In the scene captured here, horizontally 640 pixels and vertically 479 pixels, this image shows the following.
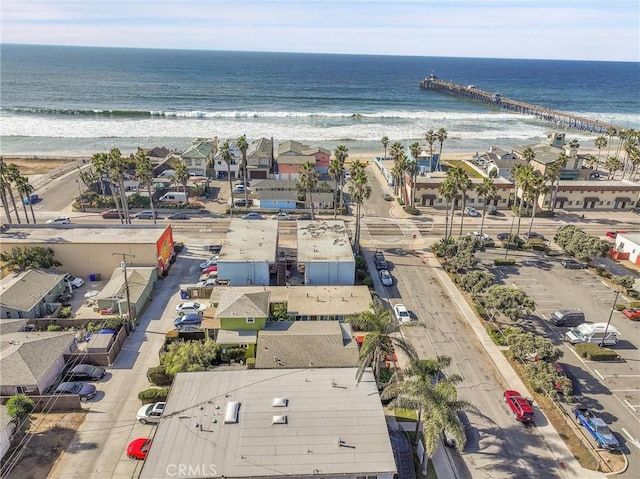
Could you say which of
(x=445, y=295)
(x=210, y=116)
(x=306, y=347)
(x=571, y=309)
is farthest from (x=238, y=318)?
(x=210, y=116)

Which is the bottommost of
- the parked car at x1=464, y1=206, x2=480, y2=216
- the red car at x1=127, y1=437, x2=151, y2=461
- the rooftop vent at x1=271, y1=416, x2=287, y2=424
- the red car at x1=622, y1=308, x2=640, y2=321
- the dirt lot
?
the dirt lot

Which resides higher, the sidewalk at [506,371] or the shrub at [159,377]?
the shrub at [159,377]

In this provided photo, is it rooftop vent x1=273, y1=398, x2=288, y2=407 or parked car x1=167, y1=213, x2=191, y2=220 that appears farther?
parked car x1=167, y1=213, x2=191, y2=220

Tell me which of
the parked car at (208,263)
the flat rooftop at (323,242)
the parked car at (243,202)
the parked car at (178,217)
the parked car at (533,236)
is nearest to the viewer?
the flat rooftop at (323,242)

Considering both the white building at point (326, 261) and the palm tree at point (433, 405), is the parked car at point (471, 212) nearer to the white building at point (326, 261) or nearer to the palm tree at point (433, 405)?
the white building at point (326, 261)

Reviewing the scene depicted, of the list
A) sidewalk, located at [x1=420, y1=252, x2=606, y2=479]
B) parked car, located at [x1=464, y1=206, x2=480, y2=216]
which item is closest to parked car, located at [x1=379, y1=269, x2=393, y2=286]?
sidewalk, located at [x1=420, y1=252, x2=606, y2=479]

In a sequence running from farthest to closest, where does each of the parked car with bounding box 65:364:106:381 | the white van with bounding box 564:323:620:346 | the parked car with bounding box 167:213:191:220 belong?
the parked car with bounding box 167:213:191:220, the white van with bounding box 564:323:620:346, the parked car with bounding box 65:364:106:381

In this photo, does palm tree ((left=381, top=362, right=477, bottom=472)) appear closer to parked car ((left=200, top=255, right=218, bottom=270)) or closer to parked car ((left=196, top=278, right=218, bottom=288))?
parked car ((left=196, top=278, right=218, bottom=288))

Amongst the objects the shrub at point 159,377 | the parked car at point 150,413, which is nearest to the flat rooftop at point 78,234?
the shrub at point 159,377
